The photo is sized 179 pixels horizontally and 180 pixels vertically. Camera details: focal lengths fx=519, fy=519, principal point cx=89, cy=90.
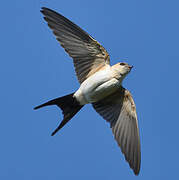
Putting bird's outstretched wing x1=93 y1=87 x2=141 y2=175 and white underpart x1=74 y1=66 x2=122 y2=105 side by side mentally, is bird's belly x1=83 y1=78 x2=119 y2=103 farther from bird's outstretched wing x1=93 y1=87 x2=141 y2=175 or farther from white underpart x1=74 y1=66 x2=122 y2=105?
bird's outstretched wing x1=93 y1=87 x2=141 y2=175

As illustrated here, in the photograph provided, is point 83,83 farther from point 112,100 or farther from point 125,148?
point 125,148

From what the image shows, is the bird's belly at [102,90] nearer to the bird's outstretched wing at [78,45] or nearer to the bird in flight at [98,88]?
the bird in flight at [98,88]

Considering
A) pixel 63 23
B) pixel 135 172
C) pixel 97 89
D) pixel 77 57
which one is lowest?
pixel 135 172

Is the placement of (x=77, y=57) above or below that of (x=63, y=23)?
below

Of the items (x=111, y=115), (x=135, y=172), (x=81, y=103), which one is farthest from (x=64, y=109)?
(x=135, y=172)

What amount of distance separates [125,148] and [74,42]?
1558 mm

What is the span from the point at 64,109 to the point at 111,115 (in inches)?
28.0

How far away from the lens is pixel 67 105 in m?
6.80

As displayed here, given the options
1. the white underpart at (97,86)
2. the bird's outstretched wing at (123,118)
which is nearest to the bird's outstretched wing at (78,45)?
the white underpart at (97,86)

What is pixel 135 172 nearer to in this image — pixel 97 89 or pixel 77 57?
pixel 97 89

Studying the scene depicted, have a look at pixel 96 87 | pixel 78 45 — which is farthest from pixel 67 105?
pixel 78 45

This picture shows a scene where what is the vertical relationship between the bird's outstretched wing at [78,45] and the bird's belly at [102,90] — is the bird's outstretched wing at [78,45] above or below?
above

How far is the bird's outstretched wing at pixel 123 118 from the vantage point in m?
6.89

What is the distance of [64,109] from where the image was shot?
6773 mm
